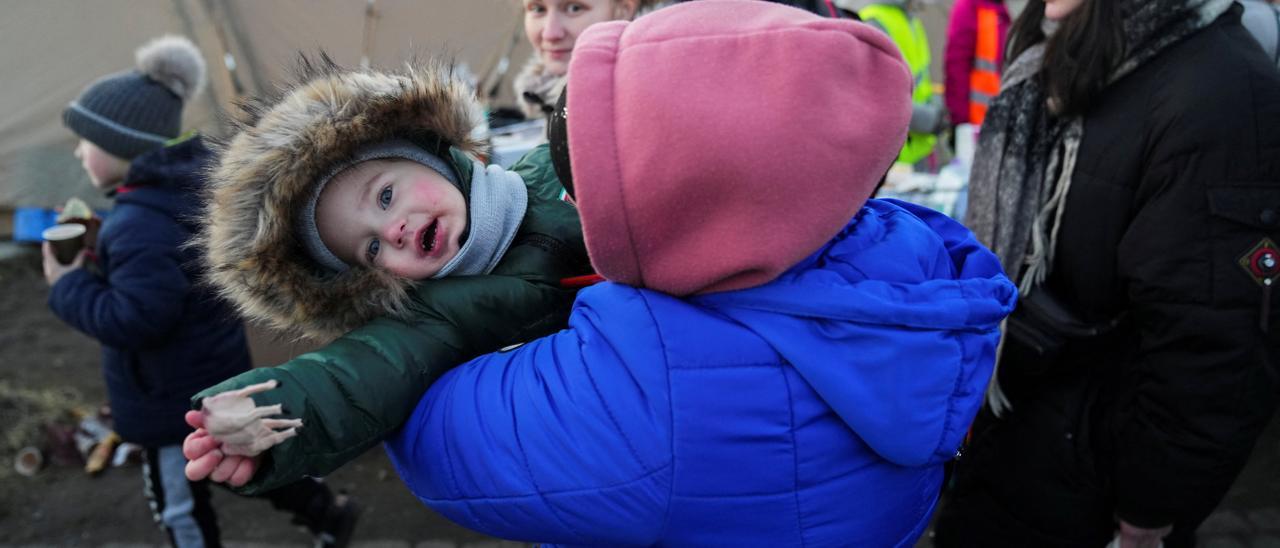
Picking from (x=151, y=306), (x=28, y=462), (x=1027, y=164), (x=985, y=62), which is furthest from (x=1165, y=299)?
(x=28, y=462)

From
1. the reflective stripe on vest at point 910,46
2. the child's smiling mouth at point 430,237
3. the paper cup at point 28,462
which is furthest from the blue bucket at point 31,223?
the child's smiling mouth at point 430,237

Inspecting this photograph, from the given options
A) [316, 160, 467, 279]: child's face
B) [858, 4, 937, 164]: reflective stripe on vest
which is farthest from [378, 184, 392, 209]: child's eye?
[858, 4, 937, 164]: reflective stripe on vest

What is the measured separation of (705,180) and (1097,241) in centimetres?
141

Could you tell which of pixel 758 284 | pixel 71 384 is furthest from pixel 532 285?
pixel 71 384

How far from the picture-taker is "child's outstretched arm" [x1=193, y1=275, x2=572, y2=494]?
1141mm

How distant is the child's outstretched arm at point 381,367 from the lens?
114cm

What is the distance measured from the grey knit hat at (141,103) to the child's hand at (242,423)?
263cm

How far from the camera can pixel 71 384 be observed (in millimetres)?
5277

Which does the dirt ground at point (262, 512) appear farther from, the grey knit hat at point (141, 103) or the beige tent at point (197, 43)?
the beige tent at point (197, 43)

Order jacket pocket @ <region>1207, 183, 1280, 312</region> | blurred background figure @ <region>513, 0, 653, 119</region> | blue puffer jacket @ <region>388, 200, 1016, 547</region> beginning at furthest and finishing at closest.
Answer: blurred background figure @ <region>513, 0, 653, 119</region> < jacket pocket @ <region>1207, 183, 1280, 312</region> < blue puffer jacket @ <region>388, 200, 1016, 547</region>

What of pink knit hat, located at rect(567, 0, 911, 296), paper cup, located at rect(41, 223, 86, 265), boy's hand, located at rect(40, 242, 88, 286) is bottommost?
boy's hand, located at rect(40, 242, 88, 286)

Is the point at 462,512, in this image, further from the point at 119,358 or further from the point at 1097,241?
the point at 119,358

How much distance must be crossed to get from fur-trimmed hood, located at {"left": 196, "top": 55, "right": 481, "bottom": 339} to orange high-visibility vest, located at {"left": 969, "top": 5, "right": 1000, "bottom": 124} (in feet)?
14.1

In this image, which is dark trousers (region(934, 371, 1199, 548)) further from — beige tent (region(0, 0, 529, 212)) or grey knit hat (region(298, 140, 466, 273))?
beige tent (region(0, 0, 529, 212))
